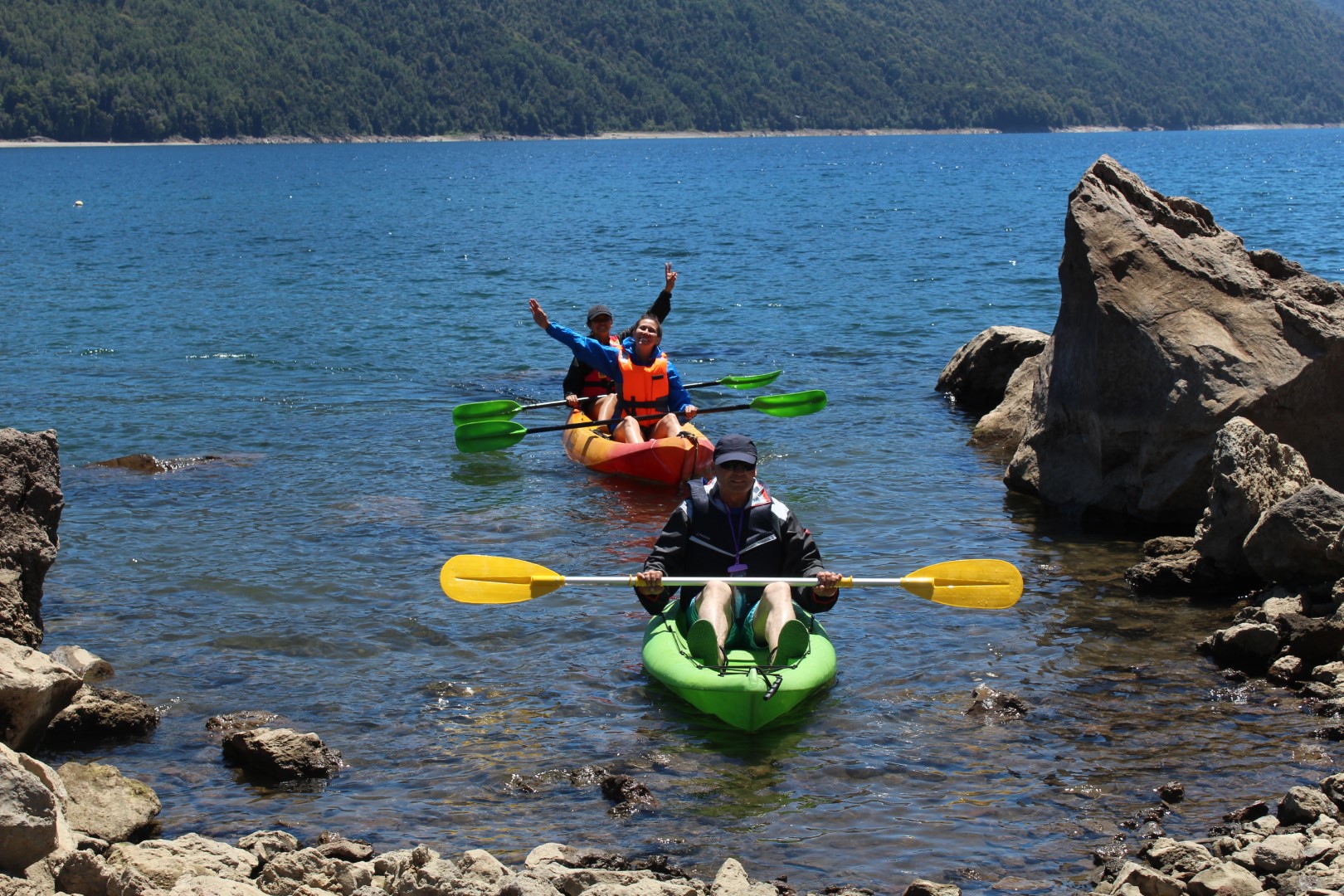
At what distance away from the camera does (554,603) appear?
9594 millimetres

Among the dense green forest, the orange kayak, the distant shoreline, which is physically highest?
the orange kayak

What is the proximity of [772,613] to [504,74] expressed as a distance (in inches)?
6935

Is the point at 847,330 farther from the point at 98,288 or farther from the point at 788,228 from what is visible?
the point at 788,228

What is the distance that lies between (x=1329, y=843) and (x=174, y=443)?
1219 centimetres

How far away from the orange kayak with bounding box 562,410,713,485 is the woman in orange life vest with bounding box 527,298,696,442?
0.19 metres

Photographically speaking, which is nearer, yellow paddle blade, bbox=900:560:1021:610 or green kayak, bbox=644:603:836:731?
green kayak, bbox=644:603:836:731

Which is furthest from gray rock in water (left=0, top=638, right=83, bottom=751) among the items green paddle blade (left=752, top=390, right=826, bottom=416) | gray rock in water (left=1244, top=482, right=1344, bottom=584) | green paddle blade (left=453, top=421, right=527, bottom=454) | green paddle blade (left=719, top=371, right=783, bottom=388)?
green paddle blade (left=719, top=371, right=783, bottom=388)

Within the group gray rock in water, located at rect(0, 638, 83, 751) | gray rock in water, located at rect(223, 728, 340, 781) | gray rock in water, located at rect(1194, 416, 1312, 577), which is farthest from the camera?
gray rock in water, located at rect(1194, 416, 1312, 577)

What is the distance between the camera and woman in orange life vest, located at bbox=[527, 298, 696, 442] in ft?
43.5

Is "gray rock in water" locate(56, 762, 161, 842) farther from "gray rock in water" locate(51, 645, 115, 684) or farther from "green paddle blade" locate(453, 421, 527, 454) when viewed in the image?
"green paddle blade" locate(453, 421, 527, 454)

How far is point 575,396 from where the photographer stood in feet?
48.9

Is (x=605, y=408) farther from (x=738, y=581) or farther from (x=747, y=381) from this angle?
(x=738, y=581)

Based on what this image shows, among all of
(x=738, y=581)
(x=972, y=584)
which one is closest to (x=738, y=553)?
(x=738, y=581)

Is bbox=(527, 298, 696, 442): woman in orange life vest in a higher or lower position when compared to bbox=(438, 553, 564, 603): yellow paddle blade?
lower
